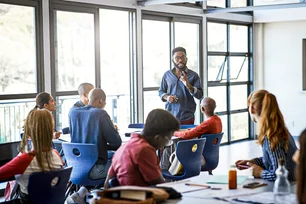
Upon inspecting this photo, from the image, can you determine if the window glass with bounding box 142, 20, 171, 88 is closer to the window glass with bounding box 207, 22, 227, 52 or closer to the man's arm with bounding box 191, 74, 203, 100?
the window glass with bounding box 207, 22, 227, 52

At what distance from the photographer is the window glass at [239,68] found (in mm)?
11922

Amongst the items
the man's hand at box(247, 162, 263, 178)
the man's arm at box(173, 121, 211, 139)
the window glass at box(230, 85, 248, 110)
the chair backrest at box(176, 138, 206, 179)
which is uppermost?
the window glass at box(230, 85, 248, 110)

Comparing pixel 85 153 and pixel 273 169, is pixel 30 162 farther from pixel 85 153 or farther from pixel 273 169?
pixel 273 169

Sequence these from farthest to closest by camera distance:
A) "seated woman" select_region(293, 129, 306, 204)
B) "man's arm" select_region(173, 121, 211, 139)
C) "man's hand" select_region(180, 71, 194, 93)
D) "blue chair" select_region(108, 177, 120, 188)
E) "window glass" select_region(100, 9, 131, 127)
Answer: "window glass" select_region(100, 9, 131, 127)
"man's hand" select_region(180, 71, 194, 93)
"man's arm" select_region(173, 121, 211, 139)
"blue chair" select_region(108, 177, 120, 188)
"seated woman" select_region(293, 129, 306, 204)

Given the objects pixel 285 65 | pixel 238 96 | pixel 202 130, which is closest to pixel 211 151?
pixel 202 130

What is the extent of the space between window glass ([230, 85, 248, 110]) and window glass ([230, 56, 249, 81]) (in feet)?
0.65

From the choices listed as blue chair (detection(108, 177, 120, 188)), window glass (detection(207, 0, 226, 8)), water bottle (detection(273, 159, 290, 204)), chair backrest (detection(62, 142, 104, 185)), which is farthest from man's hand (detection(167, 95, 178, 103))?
window glass (detection(207, 0, 226, 8))

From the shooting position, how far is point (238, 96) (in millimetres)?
12211

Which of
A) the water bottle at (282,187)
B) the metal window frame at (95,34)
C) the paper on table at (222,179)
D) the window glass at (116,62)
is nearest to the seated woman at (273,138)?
the paper on table at (222,179)

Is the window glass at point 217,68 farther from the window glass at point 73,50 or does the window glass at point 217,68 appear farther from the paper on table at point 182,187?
the paper on table at point 182,187

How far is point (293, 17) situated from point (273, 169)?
8.43 m

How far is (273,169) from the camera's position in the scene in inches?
145

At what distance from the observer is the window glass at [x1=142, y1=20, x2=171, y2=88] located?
937 cm

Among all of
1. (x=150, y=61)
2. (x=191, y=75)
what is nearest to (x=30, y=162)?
(x=191, y=75)
